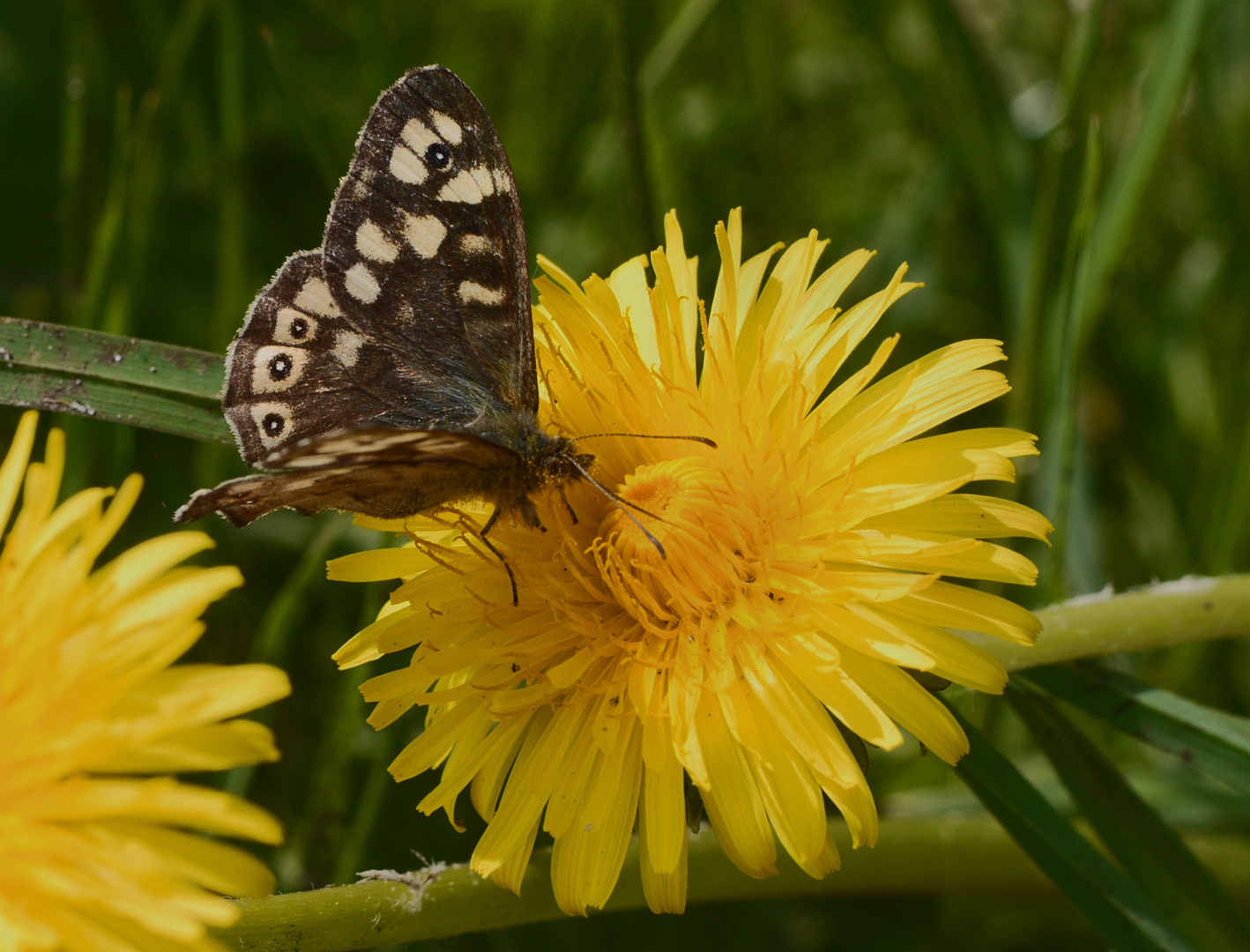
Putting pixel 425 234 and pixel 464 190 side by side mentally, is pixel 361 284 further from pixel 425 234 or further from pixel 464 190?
pixel 464 190

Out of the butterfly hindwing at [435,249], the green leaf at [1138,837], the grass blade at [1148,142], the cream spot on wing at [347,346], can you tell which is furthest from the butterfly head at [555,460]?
the grass blade at [1148,142]

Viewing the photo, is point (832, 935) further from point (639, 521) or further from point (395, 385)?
point (395, 385)

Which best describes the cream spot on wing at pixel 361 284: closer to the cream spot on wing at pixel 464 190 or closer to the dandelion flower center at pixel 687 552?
the cream spot on wing at pixel 464 190

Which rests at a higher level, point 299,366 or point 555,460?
point 299,366

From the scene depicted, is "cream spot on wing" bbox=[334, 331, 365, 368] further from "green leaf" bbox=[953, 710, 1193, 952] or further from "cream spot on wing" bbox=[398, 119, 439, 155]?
"green leaf" bbox=[953, 710, 1193, 952]

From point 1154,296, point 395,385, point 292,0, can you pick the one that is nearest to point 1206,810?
point 1154,296

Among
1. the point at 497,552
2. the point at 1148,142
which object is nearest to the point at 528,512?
the point at 497,552
